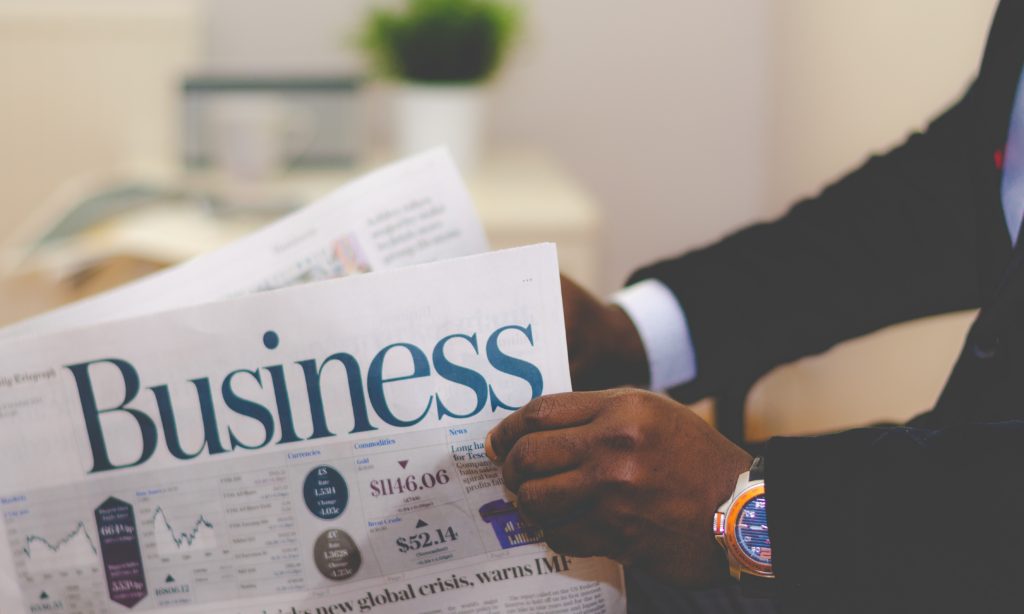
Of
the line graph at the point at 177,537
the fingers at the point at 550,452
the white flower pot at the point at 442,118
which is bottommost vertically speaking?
the line graph at the point at 177,537

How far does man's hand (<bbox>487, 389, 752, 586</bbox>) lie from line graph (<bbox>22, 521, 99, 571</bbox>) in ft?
0.76

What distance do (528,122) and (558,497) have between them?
1.64 metres

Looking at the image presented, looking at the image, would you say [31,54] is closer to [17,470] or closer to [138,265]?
[138,265]

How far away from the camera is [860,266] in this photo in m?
0.79

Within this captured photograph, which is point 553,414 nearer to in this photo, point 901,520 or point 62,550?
point 901,520

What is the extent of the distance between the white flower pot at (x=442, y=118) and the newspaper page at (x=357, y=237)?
3.34ft

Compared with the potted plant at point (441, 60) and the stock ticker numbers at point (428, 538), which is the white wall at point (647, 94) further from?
the stock ticker numbers at point (428, 538)

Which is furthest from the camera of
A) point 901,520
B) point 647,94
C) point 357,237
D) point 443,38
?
point 647,94

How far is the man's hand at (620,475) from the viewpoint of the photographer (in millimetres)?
464

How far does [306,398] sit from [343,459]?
4cm

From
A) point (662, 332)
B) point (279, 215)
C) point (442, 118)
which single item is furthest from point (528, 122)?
point (662, 332)

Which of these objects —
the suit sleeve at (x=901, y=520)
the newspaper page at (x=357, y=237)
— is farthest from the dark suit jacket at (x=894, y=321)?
the newspaper page at (x=357, y=237)

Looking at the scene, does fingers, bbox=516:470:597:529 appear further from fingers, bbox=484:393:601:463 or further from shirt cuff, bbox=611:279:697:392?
shirt cuff, bbox=611:279:697:392

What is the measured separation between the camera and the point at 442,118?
1.64m
